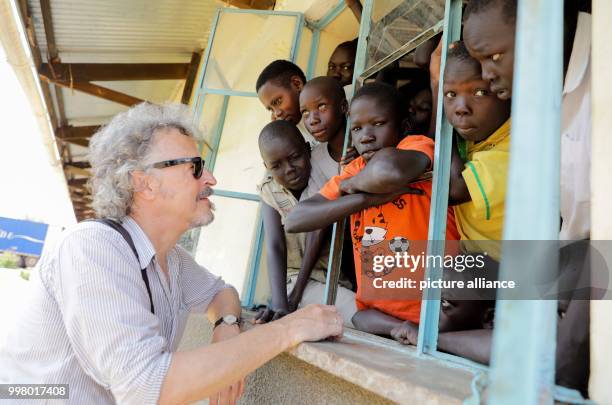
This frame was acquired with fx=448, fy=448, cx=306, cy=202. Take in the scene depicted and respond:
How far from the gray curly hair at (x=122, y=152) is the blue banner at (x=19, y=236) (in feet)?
45.2

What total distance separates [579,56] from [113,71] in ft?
18.2

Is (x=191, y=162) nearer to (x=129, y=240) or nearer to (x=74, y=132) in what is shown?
(x=129, y=240)

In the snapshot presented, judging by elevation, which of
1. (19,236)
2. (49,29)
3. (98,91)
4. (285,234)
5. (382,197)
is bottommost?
(19,236)

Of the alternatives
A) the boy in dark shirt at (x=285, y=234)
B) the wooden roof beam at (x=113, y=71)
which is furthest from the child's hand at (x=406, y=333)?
the wooden roof beam at (x=113, y=71)

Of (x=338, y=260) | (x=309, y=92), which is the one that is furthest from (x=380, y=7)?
(x=338, y=260)

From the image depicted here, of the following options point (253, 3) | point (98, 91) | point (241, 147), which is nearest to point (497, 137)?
point (241, 147)

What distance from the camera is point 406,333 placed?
1304 mm

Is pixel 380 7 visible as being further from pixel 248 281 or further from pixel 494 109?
pixel 248 281

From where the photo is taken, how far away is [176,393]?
1.13 meters

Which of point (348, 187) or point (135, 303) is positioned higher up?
point (348, 187)

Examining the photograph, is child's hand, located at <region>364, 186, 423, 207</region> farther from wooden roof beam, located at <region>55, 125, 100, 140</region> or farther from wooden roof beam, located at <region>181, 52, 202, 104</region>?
wooden roof beam, located at <region>55, 125, 100, 140</region>

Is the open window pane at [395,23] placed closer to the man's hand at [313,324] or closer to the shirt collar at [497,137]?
the shirt collar at [497,137]

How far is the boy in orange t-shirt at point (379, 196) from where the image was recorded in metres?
1.41

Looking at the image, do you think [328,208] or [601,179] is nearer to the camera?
[601,179]
